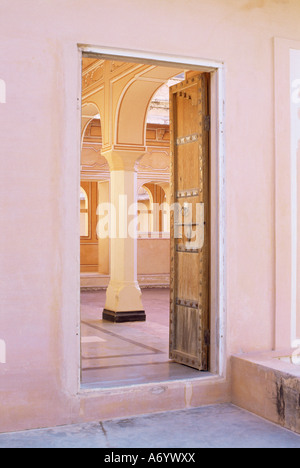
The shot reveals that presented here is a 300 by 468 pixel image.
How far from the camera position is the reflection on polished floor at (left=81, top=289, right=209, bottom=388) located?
17.0 ft

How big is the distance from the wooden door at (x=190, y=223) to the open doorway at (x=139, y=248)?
2 centimetres

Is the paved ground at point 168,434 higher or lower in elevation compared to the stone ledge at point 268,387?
lower

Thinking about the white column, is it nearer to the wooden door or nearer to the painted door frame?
the wooden door

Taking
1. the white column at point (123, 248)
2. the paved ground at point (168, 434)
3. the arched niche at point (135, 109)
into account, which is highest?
the arched niche at point (135, 109)

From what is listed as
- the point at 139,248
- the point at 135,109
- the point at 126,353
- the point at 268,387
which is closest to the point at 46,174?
the point at 268,387

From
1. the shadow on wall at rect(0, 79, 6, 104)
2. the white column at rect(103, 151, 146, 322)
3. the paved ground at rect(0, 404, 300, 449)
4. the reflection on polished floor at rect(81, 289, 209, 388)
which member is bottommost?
the paved ground at rect(0, 404, 300, 449)

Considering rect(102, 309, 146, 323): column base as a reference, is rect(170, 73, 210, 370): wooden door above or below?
above

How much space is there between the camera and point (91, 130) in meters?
14.9

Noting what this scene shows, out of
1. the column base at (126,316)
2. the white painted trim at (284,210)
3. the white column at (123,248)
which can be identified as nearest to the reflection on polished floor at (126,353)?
the column base at (126,316)

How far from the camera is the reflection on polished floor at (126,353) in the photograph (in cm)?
518

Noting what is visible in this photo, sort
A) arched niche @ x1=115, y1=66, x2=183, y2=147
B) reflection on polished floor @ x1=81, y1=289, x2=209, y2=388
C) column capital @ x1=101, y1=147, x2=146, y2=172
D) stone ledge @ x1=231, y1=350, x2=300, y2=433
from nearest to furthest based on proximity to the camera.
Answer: stone ledge @ x1=231, y1=350, x2=300, y2=433
reflection on polished floor @ x1=81, y1=289, x2=209, y2=388
arched niche @ x1=115, y1=66, x2=183, y2=147
column capital @ x1=101, y1=147, x2=146, y2=172

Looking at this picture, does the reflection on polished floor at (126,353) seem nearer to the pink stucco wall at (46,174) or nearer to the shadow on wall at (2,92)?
the pink stucco wall at (46,174)

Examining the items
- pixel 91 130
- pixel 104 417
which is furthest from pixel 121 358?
pixel 91 130

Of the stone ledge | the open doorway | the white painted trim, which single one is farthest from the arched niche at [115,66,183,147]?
the stone ledge
